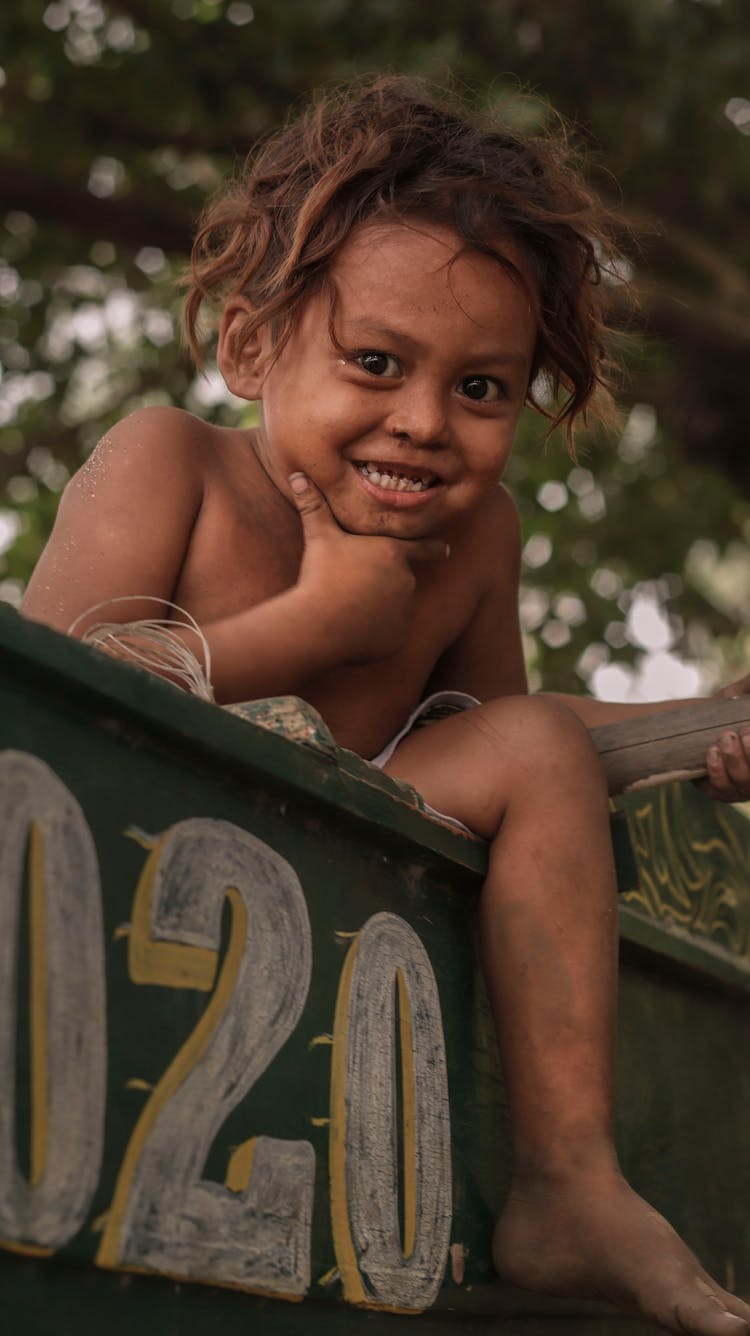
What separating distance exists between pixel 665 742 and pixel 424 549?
1.23 feet

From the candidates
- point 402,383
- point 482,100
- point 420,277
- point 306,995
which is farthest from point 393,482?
point 482,100

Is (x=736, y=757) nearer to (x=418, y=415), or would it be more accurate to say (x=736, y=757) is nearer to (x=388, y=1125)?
(x=418, y=415)

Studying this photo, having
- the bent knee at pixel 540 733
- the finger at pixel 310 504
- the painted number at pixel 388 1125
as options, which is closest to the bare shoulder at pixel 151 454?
the finger at pixel 310 504

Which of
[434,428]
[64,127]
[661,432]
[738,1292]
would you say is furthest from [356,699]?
[661,432]

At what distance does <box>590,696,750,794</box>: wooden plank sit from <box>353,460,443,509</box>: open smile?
15.2 inches

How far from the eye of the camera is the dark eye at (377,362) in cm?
189

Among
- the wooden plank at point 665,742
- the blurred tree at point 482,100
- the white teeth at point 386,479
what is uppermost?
the blurred tree at point 482,100

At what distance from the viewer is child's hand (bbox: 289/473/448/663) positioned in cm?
177

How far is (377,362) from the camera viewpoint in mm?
1893

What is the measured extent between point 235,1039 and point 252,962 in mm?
68

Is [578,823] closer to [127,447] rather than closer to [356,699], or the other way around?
[356,699]

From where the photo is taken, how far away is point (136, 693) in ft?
3.90

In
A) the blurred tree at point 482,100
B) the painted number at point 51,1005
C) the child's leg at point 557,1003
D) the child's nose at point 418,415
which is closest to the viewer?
the painted number at point 51,1005

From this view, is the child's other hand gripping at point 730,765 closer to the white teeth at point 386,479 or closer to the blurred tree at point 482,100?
the white teeth at point 386,479
